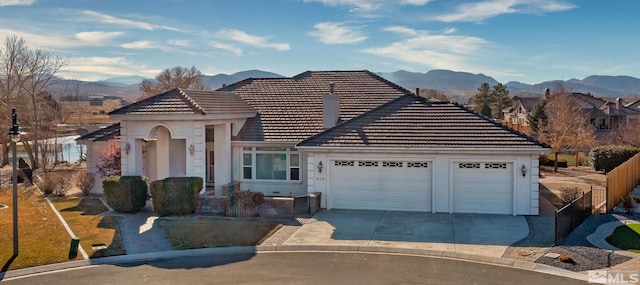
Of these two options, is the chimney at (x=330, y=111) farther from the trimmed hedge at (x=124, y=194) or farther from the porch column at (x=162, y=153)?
the trimmed hedge at (x=124, y=194)

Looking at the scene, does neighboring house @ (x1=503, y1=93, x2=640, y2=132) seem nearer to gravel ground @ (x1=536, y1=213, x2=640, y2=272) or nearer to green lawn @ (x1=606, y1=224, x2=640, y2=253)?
green lawn @ (x1=606, y1=224, x2=640, y2=253)

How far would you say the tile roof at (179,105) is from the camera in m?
22.3

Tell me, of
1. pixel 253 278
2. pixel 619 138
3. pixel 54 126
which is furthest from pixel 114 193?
pixel 619 138

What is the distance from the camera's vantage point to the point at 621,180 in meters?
21.5

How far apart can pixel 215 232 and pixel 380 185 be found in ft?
22.0

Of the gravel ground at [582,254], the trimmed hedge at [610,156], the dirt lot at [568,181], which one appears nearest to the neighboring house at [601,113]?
the dirt lot at [568,181]

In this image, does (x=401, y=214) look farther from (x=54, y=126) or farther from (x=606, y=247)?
(x=54, y=126)

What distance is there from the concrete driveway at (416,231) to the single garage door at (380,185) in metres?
0.53

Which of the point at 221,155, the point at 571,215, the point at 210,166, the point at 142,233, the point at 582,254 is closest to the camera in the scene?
the point at 582,254

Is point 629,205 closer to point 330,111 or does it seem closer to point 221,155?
point 330,111

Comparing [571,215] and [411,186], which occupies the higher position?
[411,186]

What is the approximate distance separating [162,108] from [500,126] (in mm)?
13184

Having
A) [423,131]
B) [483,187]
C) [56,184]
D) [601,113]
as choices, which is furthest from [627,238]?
[601,113]

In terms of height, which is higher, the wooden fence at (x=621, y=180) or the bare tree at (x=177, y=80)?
the bare tree at (x=177, y=80)
